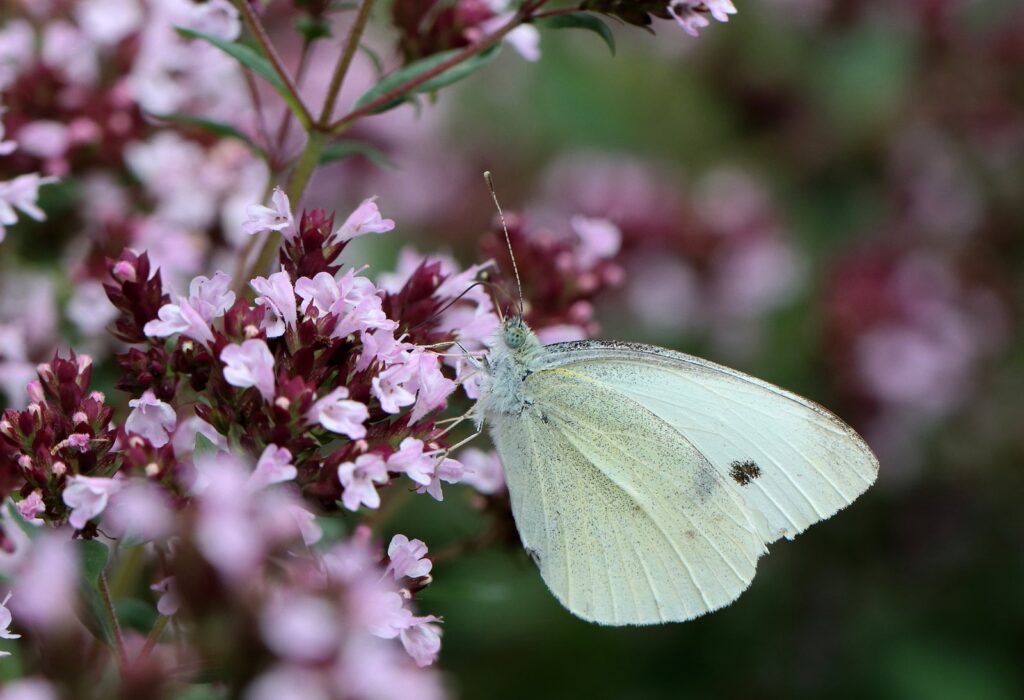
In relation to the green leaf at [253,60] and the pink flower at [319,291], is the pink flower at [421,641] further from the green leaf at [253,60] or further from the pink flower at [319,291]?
the green leaf at [253,60]

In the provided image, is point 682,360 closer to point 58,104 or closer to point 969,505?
point 58,104

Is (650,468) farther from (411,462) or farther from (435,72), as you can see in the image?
(435,72)

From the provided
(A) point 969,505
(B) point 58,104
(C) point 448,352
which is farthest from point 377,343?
(A) point 969,505

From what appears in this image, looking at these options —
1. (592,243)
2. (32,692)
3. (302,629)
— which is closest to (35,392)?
(32,692)

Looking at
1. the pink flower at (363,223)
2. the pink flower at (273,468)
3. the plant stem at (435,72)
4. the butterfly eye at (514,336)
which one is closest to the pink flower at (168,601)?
the pink flower at (273,468)

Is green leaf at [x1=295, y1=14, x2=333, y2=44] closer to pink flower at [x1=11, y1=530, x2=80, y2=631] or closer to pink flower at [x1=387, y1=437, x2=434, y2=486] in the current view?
pink flower at [x1=387, y1=437, x2=434, y2=486]

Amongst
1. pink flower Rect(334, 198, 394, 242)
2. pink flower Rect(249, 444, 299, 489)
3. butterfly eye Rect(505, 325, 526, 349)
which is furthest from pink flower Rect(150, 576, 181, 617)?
butterfly eye Rect(505, 325, 526, 349)
